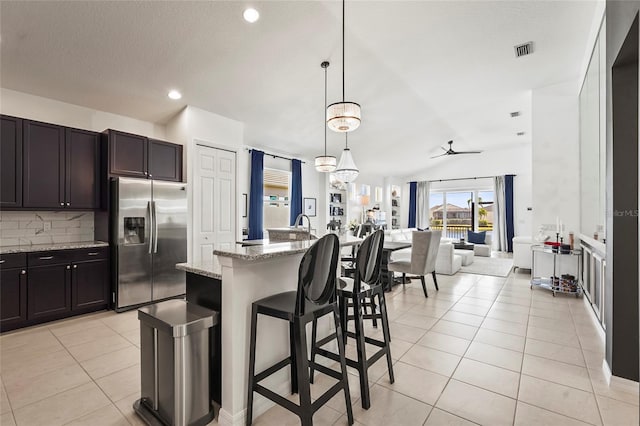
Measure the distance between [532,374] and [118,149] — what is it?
4986 millimetres

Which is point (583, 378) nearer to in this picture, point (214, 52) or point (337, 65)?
point (337, 65)

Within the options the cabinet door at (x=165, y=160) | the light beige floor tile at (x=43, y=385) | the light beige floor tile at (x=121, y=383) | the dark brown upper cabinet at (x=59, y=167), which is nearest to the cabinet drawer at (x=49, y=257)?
the dark brown upper cabinet at (x=59, y=167)

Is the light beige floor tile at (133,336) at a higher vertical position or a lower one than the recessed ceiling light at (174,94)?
lower

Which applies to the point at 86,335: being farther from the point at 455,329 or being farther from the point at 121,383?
the point at 455,329

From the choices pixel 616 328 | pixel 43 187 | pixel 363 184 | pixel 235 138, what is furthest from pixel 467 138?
pixel 43 187

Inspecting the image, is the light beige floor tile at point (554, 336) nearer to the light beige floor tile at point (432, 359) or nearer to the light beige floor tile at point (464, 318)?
the light beige floor tile at point (464, 318)

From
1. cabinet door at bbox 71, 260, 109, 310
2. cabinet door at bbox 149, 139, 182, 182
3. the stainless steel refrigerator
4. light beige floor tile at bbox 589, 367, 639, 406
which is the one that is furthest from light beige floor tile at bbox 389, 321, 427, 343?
cabinet door at bbox 149, 139, 182, 182

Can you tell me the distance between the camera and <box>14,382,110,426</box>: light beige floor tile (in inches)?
A: 71.7

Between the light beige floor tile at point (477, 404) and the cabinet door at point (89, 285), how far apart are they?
3.94 metres

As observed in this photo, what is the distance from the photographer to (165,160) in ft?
14.4

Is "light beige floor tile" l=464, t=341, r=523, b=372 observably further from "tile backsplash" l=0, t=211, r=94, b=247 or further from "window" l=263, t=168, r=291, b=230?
"window" l=263, t=168, r=291, b=230

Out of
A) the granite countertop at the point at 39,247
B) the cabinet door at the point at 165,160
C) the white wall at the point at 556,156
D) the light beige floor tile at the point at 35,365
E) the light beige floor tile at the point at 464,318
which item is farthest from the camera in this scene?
the white wall at the point at 556,156

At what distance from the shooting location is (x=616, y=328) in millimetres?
2109

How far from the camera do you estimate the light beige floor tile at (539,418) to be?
1.75m
